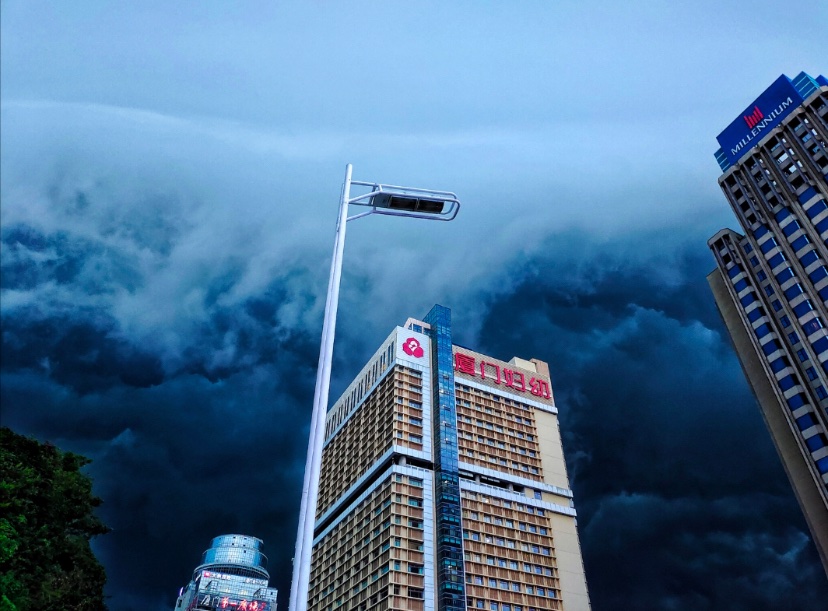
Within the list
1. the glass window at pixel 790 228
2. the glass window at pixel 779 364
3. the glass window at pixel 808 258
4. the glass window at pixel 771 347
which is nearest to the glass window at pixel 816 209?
the glass window at pixel 790 228

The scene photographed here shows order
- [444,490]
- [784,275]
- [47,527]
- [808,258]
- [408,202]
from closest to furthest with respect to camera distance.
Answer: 1. [408,202]
2. [47,527]
3. [808,258]
4. [784,275]
5. [444,490]

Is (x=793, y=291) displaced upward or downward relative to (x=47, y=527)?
upward

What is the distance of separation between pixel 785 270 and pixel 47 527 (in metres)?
70.8

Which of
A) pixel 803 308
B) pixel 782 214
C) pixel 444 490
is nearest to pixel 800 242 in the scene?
pixel 782 214

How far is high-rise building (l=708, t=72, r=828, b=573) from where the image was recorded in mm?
59531

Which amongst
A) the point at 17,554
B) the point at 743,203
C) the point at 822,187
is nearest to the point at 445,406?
the point at 743,203

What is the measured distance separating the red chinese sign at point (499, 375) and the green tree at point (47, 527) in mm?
70076

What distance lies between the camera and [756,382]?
6812 cm

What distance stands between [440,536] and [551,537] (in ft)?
59.5

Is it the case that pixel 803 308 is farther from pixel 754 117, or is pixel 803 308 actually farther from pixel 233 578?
pixel 233 578

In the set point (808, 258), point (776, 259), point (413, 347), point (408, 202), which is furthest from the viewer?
point (413, 347)

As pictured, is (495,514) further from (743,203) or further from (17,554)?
(17,554)

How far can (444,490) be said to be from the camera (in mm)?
80000

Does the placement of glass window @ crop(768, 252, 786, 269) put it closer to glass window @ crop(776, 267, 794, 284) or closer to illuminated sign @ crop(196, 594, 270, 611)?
glass window @ crop(776, 267, 794, 284)
